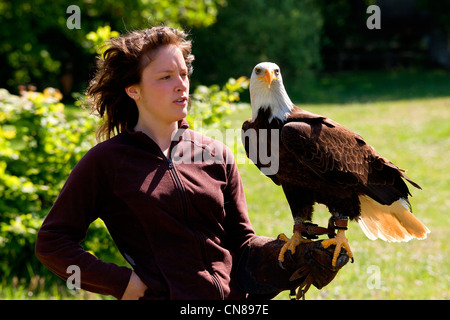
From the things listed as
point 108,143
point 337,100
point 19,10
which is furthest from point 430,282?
point 337,100

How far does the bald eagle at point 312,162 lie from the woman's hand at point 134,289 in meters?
0.68

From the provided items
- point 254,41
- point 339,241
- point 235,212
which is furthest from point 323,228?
point 254,41

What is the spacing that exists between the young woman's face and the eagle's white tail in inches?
45.2

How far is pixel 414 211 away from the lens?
7727 millimetres

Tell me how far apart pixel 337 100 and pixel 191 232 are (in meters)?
17.9

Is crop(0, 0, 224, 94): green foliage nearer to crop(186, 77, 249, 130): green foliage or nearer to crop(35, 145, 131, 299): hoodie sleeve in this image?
crop(186, 77, 249, 130): green foliage

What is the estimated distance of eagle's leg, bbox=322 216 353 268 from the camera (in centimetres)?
247

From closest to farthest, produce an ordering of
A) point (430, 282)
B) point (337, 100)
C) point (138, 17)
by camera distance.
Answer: point (430, 282) → point (138, 17) → point (337, 100)

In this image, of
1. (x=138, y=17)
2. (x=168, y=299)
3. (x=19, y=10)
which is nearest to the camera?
(x=168, y=299)

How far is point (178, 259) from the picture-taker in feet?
7.41

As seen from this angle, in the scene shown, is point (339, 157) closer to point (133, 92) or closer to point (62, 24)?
point (133, 92)

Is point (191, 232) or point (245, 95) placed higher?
point (245, 95)

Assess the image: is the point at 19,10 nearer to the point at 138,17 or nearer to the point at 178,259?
the point at 138,17

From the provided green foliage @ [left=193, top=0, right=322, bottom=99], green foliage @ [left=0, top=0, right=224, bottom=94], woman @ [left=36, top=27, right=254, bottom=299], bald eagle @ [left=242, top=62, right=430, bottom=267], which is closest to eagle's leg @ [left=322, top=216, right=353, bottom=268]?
bald eagle @ [left=242, top=62, right=430, bottom=267]
